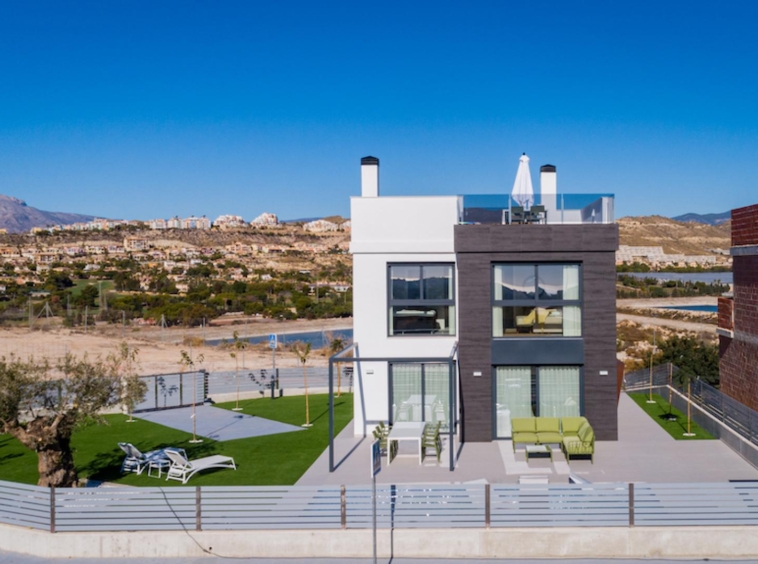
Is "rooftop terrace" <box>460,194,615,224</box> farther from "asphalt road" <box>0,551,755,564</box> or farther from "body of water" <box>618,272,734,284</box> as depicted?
"body of water" <box>618,272,734,284</box>

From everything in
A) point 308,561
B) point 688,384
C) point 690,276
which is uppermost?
point 690,276

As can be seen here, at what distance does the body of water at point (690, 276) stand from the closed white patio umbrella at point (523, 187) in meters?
71.4

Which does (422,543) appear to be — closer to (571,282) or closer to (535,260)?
(535,260)

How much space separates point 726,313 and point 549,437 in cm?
577

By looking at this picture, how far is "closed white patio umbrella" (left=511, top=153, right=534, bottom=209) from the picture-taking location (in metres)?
15.1

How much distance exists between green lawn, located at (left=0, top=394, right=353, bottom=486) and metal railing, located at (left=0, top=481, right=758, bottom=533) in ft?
7.80

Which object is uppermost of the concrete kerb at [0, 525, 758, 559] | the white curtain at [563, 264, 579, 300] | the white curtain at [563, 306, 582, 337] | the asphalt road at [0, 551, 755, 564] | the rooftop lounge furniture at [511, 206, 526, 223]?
the rooftop lounge furniture at [511, 206, 526, 223]

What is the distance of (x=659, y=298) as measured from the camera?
72.4 metres

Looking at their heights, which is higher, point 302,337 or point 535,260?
point 535,260

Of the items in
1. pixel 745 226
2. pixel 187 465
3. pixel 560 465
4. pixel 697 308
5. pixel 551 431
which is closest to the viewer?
pixel 187 465

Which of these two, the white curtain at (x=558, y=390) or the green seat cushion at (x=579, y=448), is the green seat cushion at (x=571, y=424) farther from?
the green seat cushion at (x=579, y=448)

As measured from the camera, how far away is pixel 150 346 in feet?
135

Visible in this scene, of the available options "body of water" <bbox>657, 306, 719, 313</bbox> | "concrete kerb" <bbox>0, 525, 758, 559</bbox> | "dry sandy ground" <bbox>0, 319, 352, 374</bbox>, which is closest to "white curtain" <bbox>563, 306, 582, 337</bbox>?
"concrete kerb" <bbox>0, 525, 758, 559</bbox>

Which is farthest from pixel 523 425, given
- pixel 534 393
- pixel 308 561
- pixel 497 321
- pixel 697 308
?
pixel 697 308
